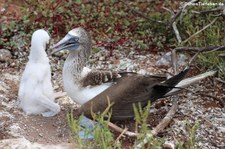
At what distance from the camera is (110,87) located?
383 centimetres

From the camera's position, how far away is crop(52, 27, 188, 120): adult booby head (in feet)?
12.4

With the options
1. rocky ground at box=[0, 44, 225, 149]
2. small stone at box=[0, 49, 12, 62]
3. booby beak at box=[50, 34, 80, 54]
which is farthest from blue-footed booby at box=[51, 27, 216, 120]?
small stone at box=[0, 49, 12, 62]

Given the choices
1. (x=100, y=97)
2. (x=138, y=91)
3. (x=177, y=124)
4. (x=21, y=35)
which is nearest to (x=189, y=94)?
(x=177, y=124)

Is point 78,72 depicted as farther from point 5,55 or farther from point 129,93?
point 5,55

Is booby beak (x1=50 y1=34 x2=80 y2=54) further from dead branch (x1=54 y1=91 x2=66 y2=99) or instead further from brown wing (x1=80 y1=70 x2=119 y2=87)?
dead branch (x1=54 y1=91 x2=66 y2=99)

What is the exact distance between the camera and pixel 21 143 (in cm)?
351

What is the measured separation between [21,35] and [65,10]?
1.90 feet

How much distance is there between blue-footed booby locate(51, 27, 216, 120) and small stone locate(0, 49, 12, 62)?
1185 millimetres

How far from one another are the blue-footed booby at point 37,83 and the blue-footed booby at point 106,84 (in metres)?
0.16

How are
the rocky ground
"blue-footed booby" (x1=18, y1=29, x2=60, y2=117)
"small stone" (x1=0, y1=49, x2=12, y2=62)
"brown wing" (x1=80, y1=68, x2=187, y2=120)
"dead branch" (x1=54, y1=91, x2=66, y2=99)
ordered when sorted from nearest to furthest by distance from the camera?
"brown wing" (x1=80, y1=68, x2=187, y2=120)
the rocky ground
"blue-footed booby" (x1=18, y1=29, x2=60, y2=117)
"dead branch" (x1=54, y1=91, x2=66, y2=99)
"small stone" (x1=0, y1=49, x2=12, y2=62)

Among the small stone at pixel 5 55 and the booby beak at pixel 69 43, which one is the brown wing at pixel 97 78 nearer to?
the booby beak at pixel 69 43

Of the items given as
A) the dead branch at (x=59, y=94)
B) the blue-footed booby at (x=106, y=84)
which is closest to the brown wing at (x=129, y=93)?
the blue-footed booby at (x=106, y=84)

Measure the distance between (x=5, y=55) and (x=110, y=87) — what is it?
5.27ft

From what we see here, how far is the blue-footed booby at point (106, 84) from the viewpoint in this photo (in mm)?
3789
